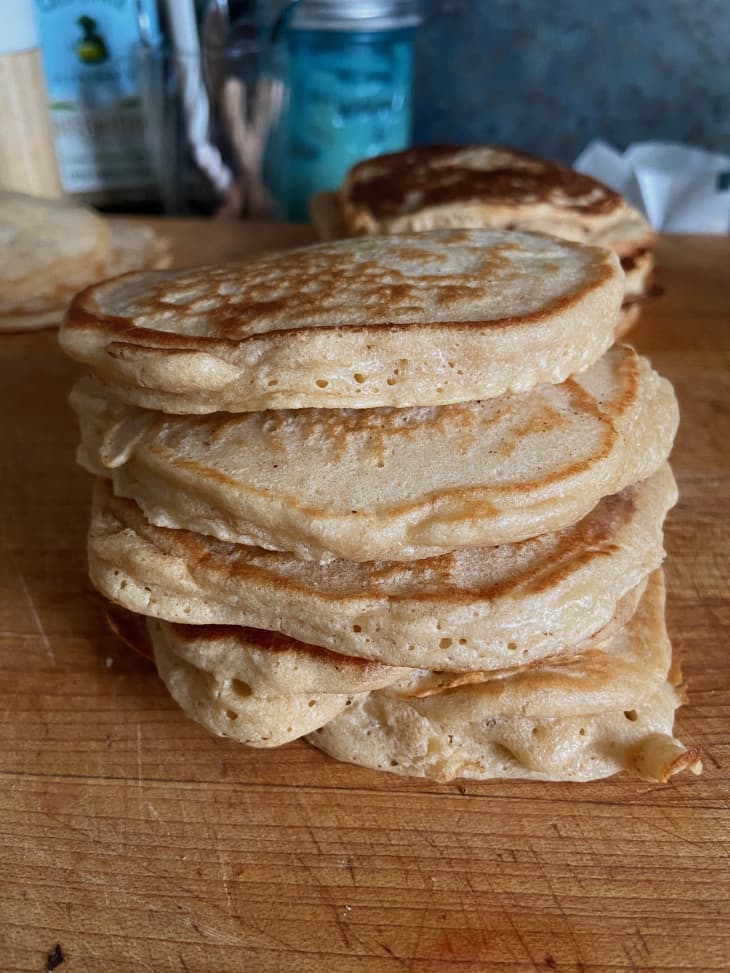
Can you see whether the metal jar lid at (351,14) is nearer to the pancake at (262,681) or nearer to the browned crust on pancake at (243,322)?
the browned crust on pancake at (243,322)

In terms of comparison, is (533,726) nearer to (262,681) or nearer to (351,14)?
(262,681)

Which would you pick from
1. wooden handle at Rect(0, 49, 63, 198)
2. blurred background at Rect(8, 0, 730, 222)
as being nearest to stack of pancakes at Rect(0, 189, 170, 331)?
wooden handle at Rect(0, 49, 63, 198)

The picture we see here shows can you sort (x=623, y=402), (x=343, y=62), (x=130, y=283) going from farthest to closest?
(x=343, y=62), (x=130, y=283), (x=623, y=402)

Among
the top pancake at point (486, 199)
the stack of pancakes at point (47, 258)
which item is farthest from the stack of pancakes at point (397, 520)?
the stack of pancakes at point (47, 258)

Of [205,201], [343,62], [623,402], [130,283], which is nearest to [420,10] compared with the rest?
[343,62]

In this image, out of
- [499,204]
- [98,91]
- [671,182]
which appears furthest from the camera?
[98,91]

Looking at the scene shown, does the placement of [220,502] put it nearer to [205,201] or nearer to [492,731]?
[492,731]

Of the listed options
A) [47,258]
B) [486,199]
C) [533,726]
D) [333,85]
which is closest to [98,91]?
[333,85]
